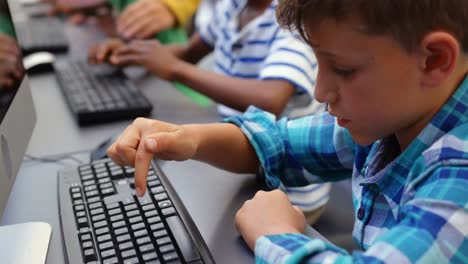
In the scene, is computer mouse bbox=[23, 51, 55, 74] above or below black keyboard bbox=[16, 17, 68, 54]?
above

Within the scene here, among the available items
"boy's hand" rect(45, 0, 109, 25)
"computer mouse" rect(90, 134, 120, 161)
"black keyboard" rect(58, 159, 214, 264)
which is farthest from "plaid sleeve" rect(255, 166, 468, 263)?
"boy's hand" rect(45, 0, 109, 25)

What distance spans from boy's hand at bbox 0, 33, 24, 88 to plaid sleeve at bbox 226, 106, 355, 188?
30 centimetres

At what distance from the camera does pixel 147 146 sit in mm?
637

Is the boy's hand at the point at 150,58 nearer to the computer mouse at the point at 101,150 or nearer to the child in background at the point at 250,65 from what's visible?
the child in background at the point at 250,65

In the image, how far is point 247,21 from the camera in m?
1.17

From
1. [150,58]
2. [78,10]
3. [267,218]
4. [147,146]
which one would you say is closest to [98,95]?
[150,58]

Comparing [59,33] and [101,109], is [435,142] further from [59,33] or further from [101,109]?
[59,33]

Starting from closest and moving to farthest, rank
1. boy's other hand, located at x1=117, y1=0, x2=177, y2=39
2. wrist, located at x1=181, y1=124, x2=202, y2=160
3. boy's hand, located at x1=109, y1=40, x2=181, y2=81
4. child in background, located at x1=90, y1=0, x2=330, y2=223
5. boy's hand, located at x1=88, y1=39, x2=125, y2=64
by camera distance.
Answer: wrist, located at x1=181, y1=124, x2=202, y2=160
child in background, located at x1=90, y1=0, x2=330, y2=223
boy's hand, located at x1=109, y1=40, x2=181, y2=81
boy's hand, located at x1=88, y1=39, x2=125, y2=64
boy's other hand, located at x1=117, y1=0, x2=177, y2=39

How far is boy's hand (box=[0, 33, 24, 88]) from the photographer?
26.7 inches

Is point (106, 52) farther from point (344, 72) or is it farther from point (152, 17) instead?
point (344, 72)

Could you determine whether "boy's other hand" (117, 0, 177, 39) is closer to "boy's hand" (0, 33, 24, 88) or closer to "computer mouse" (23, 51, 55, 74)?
"computer mouse" (23, 51, 55, 74)

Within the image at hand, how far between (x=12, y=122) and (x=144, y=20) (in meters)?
0.80

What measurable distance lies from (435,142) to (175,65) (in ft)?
2.23

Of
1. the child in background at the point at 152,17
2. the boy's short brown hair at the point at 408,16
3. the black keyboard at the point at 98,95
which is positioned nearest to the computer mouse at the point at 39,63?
the black keyboard at the point at 98,95
